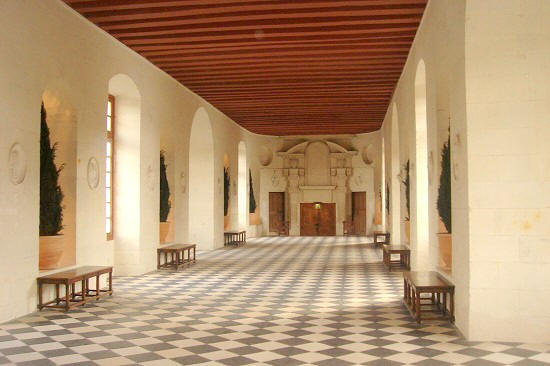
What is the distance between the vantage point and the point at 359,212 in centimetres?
2605

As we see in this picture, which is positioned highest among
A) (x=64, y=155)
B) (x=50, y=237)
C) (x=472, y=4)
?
(x=472, y=4)

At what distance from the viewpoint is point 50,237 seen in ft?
27.0

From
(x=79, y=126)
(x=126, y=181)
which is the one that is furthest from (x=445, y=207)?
(x=126, y=181)

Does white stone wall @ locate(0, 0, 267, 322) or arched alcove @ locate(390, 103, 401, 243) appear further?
arched alcove @ locate(390, 103, 401, 243)

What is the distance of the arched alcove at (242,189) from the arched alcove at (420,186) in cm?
1361

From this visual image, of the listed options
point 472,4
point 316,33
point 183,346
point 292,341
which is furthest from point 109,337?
point 316,33

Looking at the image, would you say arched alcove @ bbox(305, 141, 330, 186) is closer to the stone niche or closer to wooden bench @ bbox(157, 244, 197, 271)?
the stone niche

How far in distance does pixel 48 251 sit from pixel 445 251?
5875 millimetres

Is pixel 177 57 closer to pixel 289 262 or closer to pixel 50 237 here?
pixel 50 237

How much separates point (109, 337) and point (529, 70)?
546cm

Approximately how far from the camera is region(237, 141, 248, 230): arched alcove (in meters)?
23.6

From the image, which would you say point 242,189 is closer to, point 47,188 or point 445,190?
point 47,188

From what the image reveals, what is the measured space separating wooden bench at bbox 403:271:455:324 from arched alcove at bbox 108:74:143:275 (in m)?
6.09

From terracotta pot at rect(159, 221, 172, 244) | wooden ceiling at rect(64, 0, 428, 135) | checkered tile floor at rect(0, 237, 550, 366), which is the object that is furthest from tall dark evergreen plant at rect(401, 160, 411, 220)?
terracotta pot at rect(159, 221, 172, 244)
